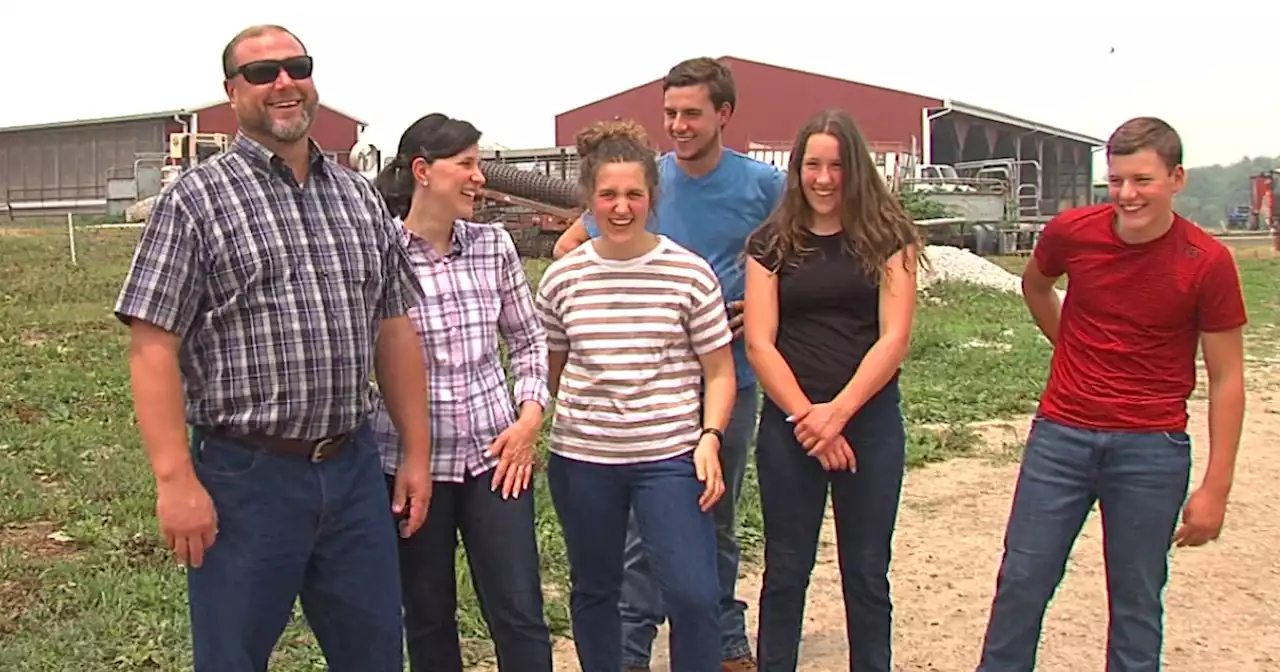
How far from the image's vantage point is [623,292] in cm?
352

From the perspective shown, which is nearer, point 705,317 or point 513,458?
Result: point 513,458

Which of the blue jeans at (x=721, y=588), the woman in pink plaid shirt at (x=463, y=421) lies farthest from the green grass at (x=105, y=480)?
the woman in pink plaid shirt at (x=463, y=421)

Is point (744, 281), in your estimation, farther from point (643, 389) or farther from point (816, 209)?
point (643, 389)

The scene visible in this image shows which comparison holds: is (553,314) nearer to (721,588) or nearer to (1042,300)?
(721,588)

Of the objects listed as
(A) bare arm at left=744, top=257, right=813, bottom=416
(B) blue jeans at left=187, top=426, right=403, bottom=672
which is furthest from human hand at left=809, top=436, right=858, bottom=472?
(B) blue jeans at left=187, top=426, right=403, bottom=672

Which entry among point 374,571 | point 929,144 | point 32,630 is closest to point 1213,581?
point 374,571

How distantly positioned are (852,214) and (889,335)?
357mm

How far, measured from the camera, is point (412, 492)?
128 inches

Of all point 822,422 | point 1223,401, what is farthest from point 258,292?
point 1223,401

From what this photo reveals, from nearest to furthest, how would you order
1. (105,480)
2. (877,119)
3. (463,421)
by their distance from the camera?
(463,421)
(105,480)
(877,119)

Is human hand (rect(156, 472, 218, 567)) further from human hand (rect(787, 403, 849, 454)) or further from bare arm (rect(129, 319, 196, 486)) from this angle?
human hand (rect(787, 403, 849, 454))

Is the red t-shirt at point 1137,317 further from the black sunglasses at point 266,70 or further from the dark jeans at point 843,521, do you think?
the black sunglasses at point 266,70

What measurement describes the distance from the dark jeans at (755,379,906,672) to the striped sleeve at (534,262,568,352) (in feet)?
2.04

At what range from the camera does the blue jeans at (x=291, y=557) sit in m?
2.84
